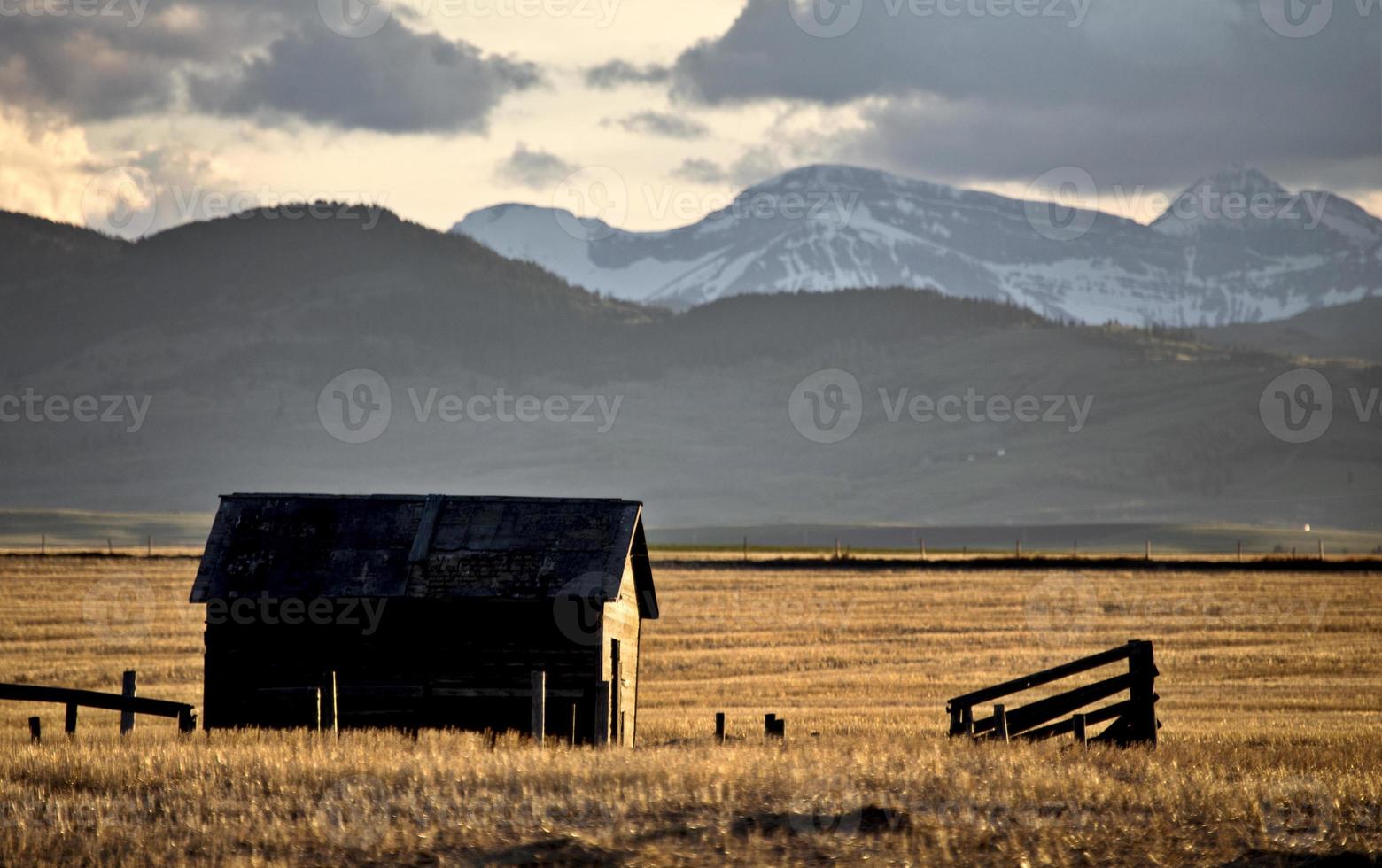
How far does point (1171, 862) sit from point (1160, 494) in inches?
7215

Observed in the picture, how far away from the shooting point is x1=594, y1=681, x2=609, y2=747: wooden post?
18984mm

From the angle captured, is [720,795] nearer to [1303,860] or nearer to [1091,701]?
[1303,860]

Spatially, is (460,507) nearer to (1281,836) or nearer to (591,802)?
(591,802)

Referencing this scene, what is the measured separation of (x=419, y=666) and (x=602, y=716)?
355cm

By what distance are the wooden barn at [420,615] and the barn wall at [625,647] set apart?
10 centimetres

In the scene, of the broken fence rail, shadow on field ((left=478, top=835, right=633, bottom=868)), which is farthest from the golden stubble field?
the broken fence rail

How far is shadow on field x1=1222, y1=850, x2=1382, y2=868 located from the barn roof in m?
10.6

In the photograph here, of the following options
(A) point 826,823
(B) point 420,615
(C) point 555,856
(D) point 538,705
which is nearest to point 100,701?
(D) point 538,705

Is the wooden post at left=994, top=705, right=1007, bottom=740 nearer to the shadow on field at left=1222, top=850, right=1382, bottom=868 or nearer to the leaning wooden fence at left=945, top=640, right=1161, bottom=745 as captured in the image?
the leaning wooden fence at left=945, top=640, right=1161, bottom=745

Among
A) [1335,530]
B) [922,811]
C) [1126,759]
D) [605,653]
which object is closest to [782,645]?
[605,653]

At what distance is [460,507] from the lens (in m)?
22.6

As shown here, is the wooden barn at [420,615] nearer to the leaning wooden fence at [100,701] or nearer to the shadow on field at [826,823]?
the leaning wooden fence at [100,701]

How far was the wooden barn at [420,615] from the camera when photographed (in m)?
21.5

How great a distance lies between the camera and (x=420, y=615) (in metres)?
21.9
